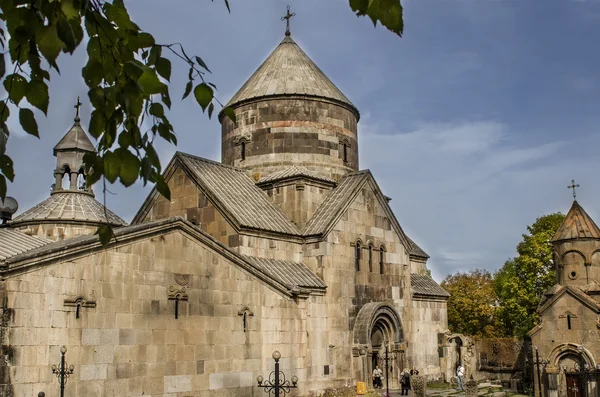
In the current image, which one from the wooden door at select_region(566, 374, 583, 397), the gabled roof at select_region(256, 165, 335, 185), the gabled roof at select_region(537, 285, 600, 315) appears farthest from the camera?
the gabled roof at select_region(537, 285, 600, 315)

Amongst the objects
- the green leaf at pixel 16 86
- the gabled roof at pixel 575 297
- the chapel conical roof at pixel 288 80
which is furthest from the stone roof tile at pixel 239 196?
the green leaf at pixel 16 86

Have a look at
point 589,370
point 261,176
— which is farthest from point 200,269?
point 589,370

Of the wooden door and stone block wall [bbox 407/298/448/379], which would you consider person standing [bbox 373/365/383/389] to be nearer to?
stone block wall [bbox 407/298/448/379]

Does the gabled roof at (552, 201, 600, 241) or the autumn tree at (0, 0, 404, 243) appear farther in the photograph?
the gabled roof at (552, 201, 600, 241)

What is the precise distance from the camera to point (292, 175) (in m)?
17.6

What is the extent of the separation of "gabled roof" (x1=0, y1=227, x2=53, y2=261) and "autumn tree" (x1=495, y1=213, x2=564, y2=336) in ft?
82.4

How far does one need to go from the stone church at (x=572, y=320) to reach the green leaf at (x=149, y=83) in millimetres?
19498

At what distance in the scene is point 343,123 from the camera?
64.4ft

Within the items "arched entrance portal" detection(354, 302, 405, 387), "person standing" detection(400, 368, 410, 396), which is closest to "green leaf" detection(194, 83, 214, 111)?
"arched entrance portal" detection(354, 302, 405, 387)

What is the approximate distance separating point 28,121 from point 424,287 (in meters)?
19.0

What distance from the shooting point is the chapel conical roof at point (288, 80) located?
1912 centimetres

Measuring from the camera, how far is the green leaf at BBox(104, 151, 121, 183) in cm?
245

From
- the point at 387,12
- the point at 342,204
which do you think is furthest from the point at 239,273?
the point at 387,12

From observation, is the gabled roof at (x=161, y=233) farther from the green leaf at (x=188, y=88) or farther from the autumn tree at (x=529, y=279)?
the autumn tree at (x=529, y=279)
